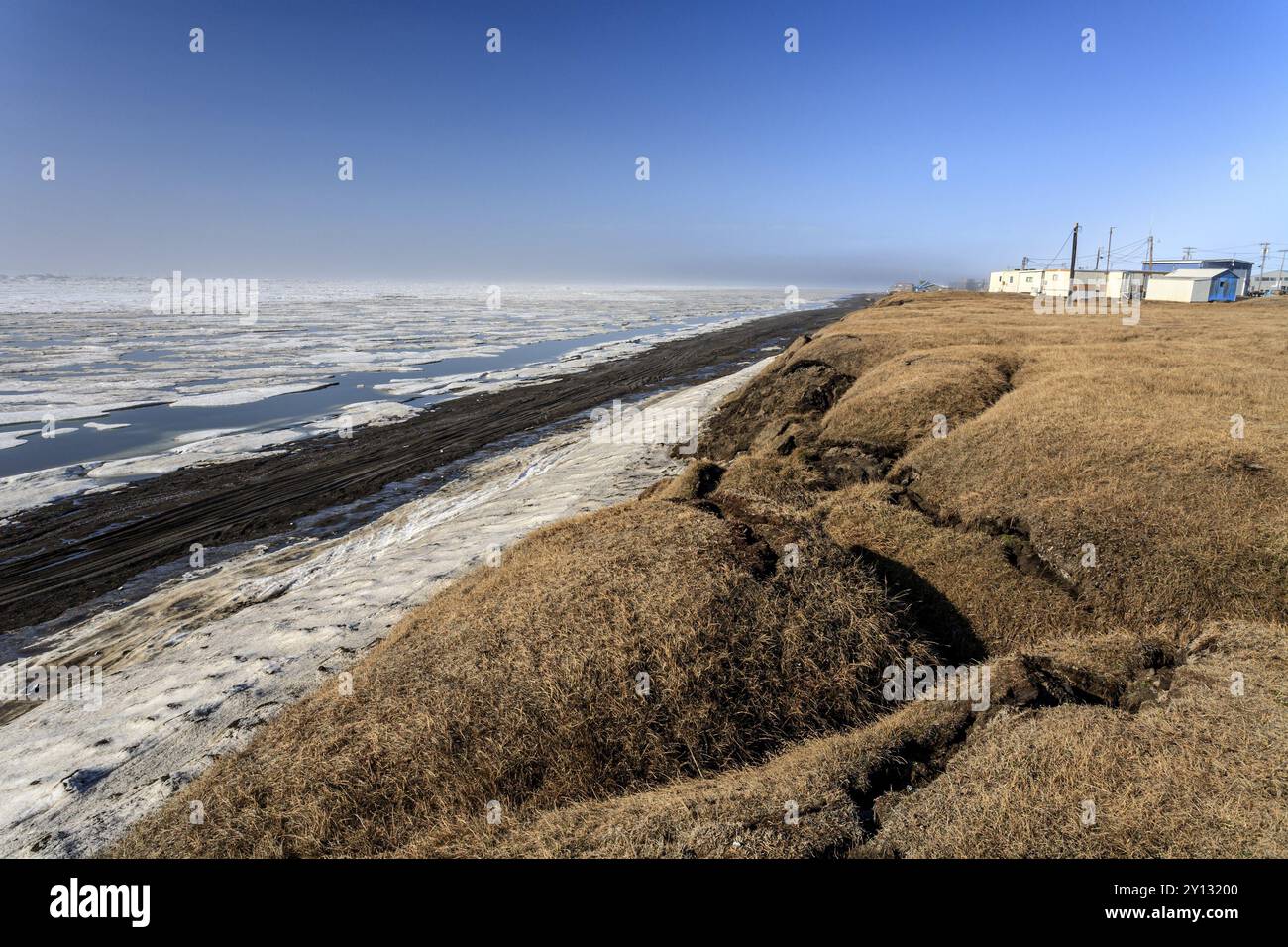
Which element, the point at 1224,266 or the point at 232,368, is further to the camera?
the point at 1224,266

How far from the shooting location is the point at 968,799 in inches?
223

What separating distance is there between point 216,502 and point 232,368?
34.1 metres

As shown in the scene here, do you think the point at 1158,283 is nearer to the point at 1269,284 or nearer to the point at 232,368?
the point at 1269,284

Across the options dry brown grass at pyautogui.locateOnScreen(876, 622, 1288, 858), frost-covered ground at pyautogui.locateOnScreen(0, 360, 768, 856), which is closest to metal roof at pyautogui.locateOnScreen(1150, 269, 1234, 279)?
frost-covered ground at pyautogui.locateOnScreen(0, 360, 768, 856)

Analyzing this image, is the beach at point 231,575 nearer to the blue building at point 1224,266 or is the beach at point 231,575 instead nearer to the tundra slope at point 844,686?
the tundra slope at point 844,686

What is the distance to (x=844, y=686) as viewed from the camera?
7.90 meters

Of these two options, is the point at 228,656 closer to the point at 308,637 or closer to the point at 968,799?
the point at 308,637

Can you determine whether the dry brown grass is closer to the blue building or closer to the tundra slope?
the tundra slope

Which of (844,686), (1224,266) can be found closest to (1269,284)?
(1224,266)

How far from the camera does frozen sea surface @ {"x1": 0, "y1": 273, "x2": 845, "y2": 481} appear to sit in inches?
1212

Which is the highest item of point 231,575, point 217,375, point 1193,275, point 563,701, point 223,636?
point 1193,275

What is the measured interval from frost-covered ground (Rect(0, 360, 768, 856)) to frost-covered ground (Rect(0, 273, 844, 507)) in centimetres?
1034
